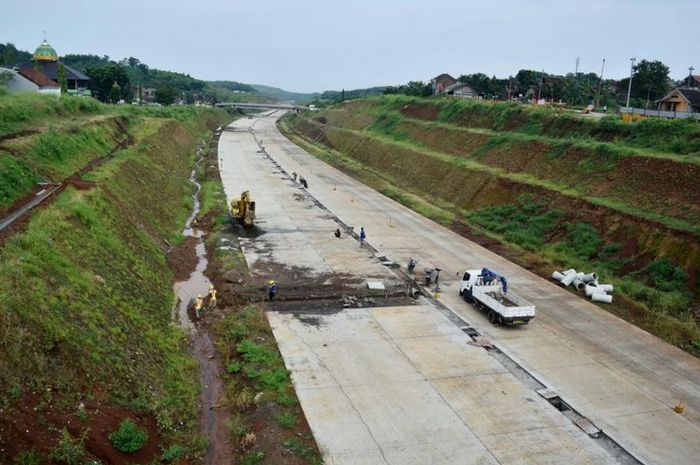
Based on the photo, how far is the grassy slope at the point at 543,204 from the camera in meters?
31.2

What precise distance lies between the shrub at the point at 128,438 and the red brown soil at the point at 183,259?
55.1ft

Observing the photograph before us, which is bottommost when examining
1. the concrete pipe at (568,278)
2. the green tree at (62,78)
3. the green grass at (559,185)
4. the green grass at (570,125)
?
the concrete pipe at (568,278)

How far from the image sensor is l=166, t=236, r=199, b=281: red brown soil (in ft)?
108

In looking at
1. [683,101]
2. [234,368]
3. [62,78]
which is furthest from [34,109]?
[683,101]

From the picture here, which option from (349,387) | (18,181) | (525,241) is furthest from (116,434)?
(525,241)

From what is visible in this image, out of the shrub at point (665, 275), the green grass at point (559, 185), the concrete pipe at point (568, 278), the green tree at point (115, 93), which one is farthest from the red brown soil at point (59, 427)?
the green tree at point (115, 93)

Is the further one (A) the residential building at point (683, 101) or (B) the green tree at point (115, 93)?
(B) the green tree at point (115, 93)

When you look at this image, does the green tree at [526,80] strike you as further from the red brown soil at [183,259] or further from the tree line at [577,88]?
the red brown soil at [183,259]

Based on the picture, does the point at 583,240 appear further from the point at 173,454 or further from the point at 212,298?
the point at 173,454

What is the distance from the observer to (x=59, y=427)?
1423cm

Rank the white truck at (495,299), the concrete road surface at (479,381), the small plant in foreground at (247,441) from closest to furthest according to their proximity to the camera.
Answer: the small plant in foreground at (247,441) → the concrete road surface at (479,381) → the white truck at (495,299)

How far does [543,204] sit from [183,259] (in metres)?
27.8

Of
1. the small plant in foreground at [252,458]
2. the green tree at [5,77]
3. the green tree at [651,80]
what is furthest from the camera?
the green tree at [651,80]

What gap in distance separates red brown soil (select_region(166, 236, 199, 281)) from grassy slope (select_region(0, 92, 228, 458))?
0.86 metres
